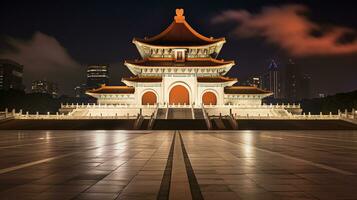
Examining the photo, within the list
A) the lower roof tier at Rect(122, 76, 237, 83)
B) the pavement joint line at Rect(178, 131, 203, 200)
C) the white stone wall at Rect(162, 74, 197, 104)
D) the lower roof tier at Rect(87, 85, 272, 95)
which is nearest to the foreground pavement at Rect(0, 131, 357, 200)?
the pavement joint line at Rect(178, 131, 203, 200)

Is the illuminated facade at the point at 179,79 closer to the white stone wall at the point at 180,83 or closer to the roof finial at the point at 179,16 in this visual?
the white stone wall at the point at 180,83

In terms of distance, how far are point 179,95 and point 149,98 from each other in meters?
5.12

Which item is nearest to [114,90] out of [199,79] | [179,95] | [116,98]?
[116,98]

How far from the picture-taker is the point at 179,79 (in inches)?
2699

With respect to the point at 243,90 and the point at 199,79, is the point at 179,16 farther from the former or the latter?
the point at 243,90

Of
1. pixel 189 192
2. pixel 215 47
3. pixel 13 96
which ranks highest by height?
pixel 215 47

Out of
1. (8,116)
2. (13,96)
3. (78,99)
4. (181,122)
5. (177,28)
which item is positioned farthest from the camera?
(78,99)

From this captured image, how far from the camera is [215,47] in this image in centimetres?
7294

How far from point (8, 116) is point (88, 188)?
160 feet

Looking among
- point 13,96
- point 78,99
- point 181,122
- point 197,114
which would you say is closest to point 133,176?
point 181,122

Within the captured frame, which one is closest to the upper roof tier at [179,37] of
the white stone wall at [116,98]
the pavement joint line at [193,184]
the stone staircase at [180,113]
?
the white stone wall at [116,98]

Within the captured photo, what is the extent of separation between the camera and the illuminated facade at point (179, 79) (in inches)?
2670

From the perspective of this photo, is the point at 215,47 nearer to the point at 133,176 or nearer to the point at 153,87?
the point at 153,87

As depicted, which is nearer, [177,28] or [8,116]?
[8,116]
